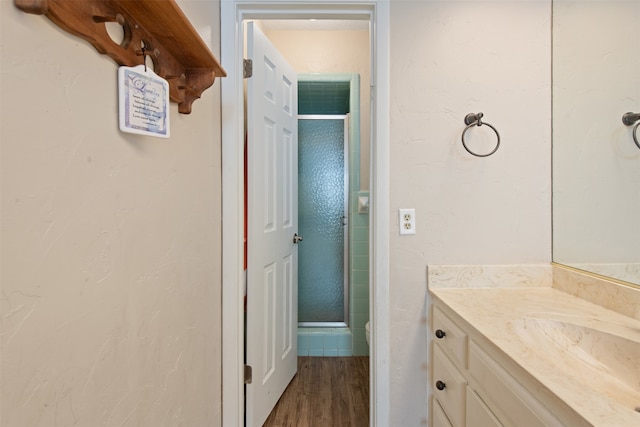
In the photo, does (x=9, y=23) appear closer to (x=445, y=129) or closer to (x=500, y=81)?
(x=445, y=129)

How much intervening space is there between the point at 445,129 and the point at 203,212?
105cm

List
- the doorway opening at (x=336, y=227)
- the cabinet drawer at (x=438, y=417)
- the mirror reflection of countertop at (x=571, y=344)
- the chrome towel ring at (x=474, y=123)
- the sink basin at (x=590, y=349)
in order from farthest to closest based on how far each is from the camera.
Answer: the doorway opening at (x=336, y=227), the chrome towel ring at (x=474, y=123), the cabinet drawer at (x=438, y=417), the sink basin at (x=590, y=349), the mirror reflection of countertop at (x=571, y=344)

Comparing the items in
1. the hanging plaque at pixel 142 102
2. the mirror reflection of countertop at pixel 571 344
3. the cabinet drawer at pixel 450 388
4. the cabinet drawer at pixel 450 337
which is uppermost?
the hanging plaque at pixel 142 102

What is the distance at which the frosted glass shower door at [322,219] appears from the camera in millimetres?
2801

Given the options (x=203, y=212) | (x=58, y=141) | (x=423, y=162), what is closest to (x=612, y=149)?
(x=423, y=162)

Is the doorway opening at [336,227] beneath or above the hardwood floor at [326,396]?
above

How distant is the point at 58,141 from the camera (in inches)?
21.2

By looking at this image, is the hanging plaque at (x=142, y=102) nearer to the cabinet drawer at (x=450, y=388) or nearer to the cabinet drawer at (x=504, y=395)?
the cabinet drawer at (x=504, y=395)

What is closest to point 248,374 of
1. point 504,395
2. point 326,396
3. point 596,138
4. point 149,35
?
point 326,396

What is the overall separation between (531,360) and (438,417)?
0.69 meters

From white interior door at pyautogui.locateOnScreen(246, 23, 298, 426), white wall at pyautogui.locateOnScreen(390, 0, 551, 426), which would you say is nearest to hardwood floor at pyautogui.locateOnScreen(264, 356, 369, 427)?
white interior door at pyautogui.locateOnScreen(246, 23, 298, 426)

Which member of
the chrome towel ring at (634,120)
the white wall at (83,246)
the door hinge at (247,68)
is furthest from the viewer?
the door hinge at (247,68)

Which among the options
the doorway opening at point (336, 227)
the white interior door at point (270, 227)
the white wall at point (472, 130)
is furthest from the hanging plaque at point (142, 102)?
the doorway opening at point (336, 227)

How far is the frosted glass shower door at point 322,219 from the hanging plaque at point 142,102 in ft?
6.73
